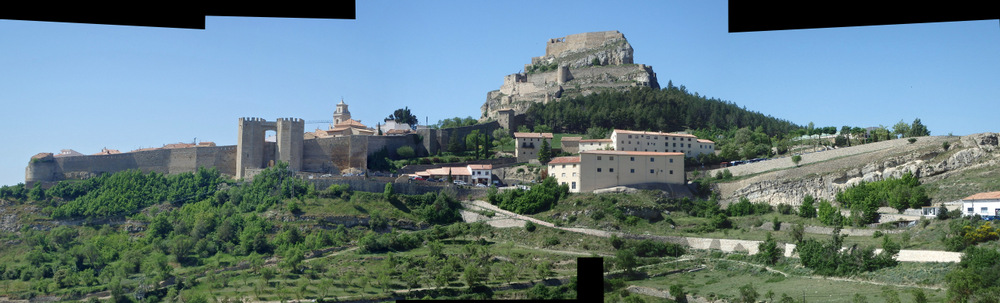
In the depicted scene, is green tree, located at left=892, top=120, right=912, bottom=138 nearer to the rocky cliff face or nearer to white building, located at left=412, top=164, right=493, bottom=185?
the rocky cliff face

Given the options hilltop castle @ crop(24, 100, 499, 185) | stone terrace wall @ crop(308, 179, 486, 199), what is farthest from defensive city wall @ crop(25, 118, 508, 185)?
stone terrace wall @ crop(308, 179, 486, 199)

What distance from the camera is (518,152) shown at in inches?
1266

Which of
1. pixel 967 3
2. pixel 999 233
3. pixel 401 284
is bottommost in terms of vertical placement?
pixel 401 284

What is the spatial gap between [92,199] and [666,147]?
18002 millimetres

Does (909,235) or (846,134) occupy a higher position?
(846,134)

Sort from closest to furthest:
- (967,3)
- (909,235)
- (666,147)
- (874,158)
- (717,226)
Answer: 1. (967,3)
2. (909,235)
3. (717,226)
4. (874,158)
5. (666,147)

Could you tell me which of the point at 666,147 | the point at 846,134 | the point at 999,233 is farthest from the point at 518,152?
the point at 999,233

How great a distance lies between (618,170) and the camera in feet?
87.9

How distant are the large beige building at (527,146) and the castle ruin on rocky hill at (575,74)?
7.28m

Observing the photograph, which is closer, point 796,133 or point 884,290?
point 884,290

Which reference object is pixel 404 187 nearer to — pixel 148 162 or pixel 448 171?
pixel 448 171

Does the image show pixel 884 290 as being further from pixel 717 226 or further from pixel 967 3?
pixel 967 3

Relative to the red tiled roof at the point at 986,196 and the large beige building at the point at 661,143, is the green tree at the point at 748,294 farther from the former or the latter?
the large beige building at the point at 661,143

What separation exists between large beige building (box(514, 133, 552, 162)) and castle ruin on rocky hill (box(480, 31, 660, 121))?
23.9 ft
